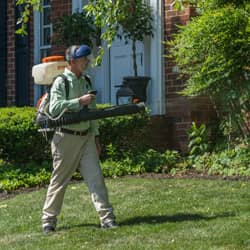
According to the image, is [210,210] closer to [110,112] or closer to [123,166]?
[110,112]

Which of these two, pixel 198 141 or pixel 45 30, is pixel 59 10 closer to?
pixel 45 30

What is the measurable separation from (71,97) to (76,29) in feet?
20.5

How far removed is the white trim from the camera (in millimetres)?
12414

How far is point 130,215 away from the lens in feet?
25.5

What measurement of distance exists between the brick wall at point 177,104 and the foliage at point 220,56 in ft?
3.68

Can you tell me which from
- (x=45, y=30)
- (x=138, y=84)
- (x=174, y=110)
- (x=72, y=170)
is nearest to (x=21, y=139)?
(x=138, y=84)

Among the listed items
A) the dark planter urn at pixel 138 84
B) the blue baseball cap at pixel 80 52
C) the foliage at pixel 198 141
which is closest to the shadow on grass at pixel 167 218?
the blue baseball cap at pixel 80 52

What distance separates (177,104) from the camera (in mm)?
12219

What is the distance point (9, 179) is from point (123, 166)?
1606 mm

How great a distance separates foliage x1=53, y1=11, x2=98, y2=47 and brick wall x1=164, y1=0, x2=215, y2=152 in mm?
1491

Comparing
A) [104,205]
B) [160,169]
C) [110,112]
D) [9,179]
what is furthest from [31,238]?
[160,169]

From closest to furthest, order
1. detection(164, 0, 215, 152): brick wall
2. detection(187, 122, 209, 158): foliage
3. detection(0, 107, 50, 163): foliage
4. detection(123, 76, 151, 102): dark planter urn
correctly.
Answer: detection(0, 107, 50, 163): foliage, detection(187, 122, 209, 158): foliage, detection(164, 0, 215, 152): brick wall, detection(123, 76, 151, 102): dark planter urn

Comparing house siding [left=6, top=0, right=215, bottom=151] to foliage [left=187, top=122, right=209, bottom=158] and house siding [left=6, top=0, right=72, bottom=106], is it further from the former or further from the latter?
house siding [left=6, top=0, right=72, bottom=106]

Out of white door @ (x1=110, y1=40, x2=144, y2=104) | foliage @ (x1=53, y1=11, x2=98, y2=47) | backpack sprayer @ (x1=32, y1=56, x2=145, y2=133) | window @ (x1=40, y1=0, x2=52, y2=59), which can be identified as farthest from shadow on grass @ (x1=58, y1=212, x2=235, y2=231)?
window @ (x1=40, y1=0, x2=52, y2=59)
